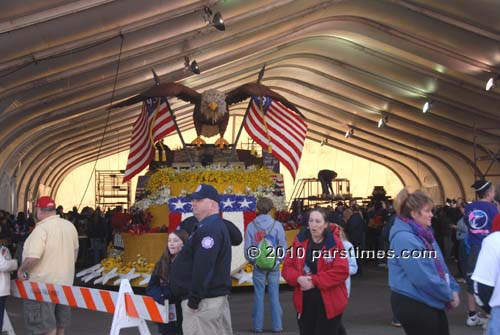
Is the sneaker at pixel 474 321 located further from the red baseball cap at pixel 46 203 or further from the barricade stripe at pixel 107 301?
the red baseball cap at pixel 46 203

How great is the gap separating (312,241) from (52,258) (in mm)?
2983

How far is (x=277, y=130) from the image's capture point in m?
18.7

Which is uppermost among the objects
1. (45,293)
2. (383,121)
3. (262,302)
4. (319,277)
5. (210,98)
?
(383,121)

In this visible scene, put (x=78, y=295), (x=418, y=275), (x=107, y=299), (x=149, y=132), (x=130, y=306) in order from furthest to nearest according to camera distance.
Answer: (x=149, y=132), (x=78, y=295), (x=107, y=299), (x=130, y=306), (x=418, y=275)

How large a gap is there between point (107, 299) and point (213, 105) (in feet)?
35.4

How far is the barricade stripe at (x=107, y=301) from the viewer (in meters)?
8.36

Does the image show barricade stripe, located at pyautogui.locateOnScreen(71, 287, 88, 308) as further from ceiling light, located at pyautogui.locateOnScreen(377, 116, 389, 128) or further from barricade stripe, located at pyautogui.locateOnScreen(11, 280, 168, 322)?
ceiling light, located at pyautogui.locateOnScreen(377, 116, 389, 128)

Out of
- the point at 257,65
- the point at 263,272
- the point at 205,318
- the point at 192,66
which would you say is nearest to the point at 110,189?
the point at 257,65

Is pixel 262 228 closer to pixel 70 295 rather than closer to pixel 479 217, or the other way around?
pixel 479 217

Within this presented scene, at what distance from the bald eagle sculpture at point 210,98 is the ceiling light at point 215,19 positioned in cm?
145

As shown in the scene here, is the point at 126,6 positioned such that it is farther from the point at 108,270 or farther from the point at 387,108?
the point at 387,108

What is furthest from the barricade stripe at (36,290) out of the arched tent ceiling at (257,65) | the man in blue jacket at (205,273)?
the arched tent ceiling at (257,65)

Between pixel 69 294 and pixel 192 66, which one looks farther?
pixel 192 66

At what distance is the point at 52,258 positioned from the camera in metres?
8.64
